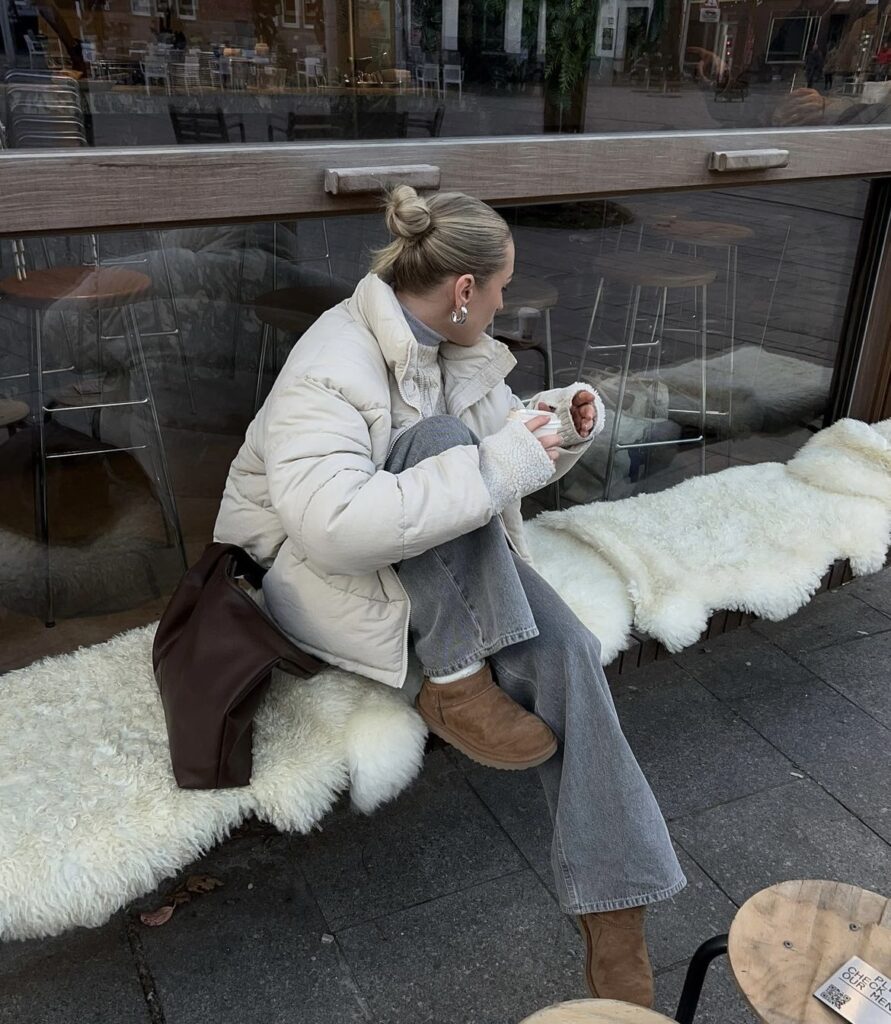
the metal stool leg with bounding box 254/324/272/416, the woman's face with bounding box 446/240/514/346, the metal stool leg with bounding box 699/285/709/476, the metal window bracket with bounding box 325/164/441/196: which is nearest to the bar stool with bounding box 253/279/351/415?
the metal stool leg with bounding box 254/324/272/416

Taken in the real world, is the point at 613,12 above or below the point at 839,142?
above

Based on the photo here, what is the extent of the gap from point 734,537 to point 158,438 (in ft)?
5.74

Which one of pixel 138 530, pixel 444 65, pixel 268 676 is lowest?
pixel 138 530

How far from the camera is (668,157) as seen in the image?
2.86 m

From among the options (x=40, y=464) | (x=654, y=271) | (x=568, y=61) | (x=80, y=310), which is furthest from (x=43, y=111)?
(x=654, y=271)

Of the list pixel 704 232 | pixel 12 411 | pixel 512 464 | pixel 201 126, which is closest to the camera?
pixel 512 464

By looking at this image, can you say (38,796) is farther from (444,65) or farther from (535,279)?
(535,279)

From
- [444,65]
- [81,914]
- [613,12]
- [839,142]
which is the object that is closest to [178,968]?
[81,914]

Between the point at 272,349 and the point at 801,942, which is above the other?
the point at 272,349

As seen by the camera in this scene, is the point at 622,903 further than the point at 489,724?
No

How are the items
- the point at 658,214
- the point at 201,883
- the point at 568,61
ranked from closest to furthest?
the point at 201,883 < the point at 568,61 < the point at 658,214

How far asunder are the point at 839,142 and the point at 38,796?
308 centimetres

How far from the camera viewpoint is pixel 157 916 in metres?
2.18

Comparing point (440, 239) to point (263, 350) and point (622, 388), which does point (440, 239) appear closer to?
point (263, 350)
